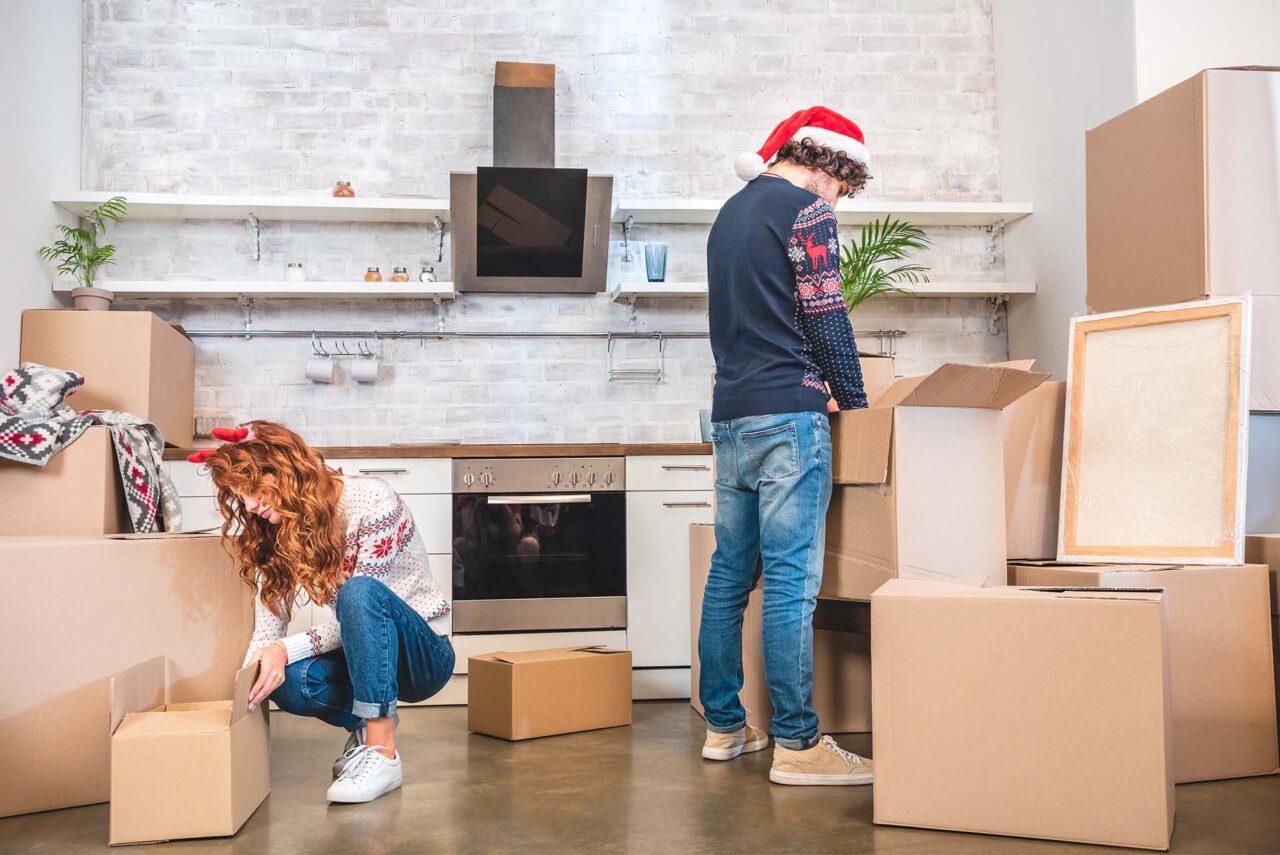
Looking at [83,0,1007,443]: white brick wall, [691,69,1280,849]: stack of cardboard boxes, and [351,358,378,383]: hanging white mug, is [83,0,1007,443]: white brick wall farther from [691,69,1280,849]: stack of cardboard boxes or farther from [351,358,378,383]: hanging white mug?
[691,69,1280,849]: stack of cardboard boxes

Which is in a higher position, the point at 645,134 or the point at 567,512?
the point at 645,134

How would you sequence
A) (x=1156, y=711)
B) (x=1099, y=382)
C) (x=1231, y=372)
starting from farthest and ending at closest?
(x=1099, y=382) → (x=1231, y=372) → (x=1156, y=711)

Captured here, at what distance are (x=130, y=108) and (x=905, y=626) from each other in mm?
3556

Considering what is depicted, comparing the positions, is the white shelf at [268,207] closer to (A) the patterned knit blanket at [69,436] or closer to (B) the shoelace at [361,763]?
(A) the patterned knit blanket at [69,436]

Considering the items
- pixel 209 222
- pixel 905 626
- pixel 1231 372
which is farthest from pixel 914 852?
pixel 209 222

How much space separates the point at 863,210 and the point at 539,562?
182cm

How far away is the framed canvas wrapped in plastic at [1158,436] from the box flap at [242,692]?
1821mm

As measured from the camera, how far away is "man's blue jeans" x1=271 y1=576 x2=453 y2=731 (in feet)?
7.13

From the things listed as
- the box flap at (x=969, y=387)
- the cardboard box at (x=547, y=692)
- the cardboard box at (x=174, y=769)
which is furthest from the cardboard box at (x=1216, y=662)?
the cardboard box at (x=174, y=769)

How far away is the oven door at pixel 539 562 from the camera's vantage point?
347 cm

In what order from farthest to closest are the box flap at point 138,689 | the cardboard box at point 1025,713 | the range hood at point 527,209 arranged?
the range hood at point 527,209 → the box flap at point 138,689 → the cardboard box at point 1025,713

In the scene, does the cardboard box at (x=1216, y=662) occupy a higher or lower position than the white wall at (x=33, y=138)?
lower

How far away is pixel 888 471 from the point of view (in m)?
2.14

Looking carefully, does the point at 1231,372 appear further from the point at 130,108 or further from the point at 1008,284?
the point at 130,108
